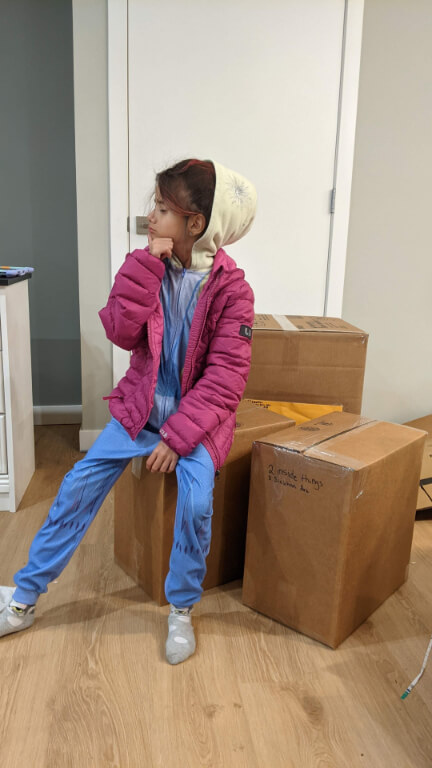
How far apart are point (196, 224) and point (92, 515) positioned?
71 centimetres

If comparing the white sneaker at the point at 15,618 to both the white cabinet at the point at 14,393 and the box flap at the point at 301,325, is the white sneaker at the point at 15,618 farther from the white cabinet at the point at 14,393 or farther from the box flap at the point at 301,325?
the box flap at the point at 301,325

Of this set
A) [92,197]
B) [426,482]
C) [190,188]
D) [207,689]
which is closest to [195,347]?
[190,188]

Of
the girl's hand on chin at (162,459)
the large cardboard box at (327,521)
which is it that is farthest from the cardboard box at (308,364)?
the girl's hand on chin at (162,459)

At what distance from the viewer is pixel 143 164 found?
94.4 inches

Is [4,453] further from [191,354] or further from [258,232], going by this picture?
[258,232]

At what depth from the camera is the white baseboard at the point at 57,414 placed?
9.84ft

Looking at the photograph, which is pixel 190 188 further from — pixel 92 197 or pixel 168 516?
pixel 92 197

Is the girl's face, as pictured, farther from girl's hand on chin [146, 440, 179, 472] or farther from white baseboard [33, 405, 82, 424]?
white baseboard [33, 405, 82, 424]

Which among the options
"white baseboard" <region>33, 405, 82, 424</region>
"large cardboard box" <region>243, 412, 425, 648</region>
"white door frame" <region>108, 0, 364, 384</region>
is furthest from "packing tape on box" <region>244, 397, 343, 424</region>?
"white baseboard" <region>33, 405, 82, 424</region>

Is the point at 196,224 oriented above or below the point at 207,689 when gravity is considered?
above

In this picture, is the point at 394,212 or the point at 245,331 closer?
the point at 245,331

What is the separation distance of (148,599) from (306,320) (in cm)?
99

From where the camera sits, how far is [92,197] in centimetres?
243

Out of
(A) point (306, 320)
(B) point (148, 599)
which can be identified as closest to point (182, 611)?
(B) point (148, 599)
